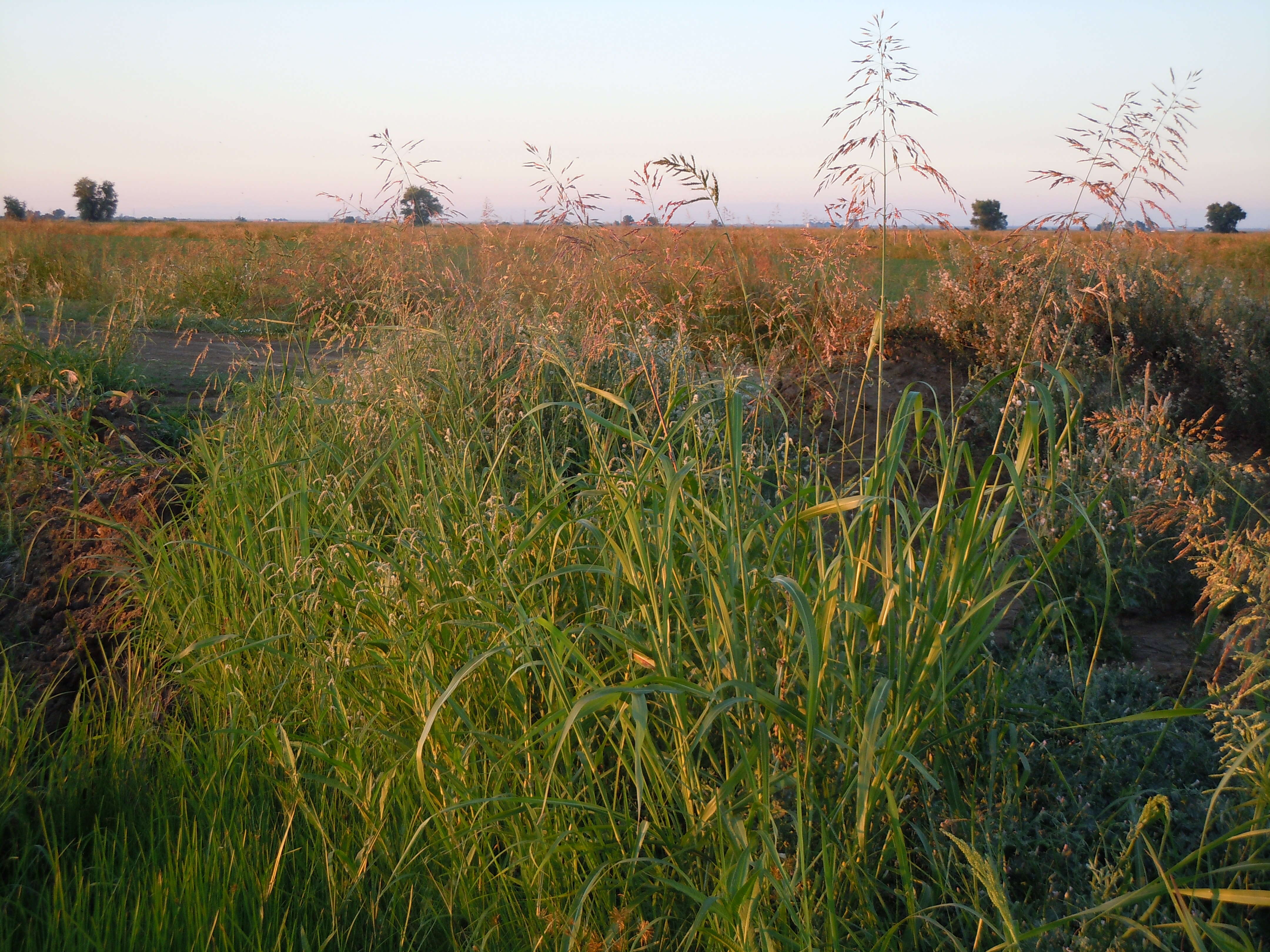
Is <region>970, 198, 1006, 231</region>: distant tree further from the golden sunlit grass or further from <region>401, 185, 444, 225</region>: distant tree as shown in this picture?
<region>401, 185, 444, 225</region>: distant tree

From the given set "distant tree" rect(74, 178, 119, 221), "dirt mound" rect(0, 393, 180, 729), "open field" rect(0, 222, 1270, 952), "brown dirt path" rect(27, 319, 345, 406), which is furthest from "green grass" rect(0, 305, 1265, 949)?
"distant tree" rect(74, 178, 119, 221)

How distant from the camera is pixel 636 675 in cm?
191

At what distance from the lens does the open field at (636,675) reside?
151 cm

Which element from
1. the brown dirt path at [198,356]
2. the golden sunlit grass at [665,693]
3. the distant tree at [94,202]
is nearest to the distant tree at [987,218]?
the golden sunlit grass at [665,693]

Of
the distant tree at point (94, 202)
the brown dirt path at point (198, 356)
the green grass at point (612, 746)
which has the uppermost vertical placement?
the distant tree at point (94, 202)

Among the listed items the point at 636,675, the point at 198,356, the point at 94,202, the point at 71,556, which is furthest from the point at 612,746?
the point at 94,202

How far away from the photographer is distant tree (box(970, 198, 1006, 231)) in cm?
221

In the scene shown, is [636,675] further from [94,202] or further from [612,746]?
[94,202]

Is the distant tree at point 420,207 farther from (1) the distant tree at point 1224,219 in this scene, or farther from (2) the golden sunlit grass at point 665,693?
(1) the distant tree at point 1224,219

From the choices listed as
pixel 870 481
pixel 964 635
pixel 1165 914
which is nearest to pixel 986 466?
pixel 870 481

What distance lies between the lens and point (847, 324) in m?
3.01

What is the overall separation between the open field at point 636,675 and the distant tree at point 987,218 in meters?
0.14

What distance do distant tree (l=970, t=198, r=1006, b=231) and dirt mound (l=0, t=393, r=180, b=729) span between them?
2.73m

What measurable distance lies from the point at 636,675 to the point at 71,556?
2.43m
